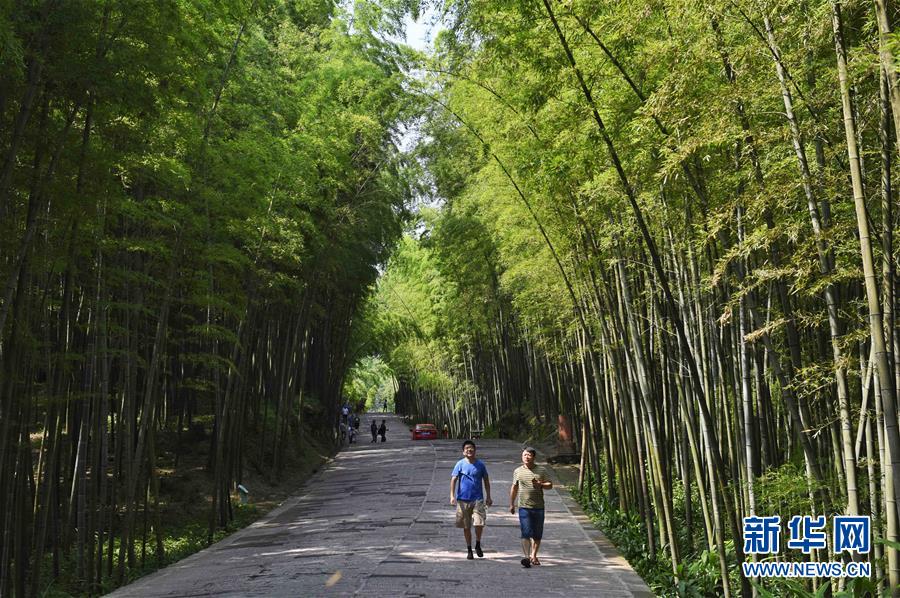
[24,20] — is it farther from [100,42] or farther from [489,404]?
[489,404]

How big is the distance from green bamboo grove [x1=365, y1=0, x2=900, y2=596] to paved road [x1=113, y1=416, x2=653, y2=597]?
71cm

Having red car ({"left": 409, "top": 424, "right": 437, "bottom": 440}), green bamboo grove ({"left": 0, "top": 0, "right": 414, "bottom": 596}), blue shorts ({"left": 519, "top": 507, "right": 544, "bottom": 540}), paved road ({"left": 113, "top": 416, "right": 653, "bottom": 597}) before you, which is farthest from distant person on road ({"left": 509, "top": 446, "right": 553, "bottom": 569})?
red car ({"left": 409, "top": 424, "right": 437, "bottom": 440})

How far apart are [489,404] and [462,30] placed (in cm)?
2351

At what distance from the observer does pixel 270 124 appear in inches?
447

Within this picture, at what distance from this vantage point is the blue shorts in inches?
276

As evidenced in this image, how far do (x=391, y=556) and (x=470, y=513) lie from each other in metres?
0.88

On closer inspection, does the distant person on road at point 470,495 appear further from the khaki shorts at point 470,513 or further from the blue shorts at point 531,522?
the blue shorts at point 531,522

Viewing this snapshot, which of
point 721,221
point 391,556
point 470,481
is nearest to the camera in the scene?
point 721,221

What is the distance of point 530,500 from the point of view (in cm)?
705

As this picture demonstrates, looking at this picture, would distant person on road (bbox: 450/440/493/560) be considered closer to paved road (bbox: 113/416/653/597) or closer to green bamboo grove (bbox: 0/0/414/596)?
paved road (bbox: 113/416/653/597)

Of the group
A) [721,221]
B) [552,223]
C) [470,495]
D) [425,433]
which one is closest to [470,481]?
[470,495]

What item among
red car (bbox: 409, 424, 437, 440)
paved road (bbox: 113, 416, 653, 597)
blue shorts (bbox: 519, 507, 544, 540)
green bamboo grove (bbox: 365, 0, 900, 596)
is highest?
green bamboo grove (bbox: 365, 0, 900, 596)

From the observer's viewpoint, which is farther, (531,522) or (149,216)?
(149,216)

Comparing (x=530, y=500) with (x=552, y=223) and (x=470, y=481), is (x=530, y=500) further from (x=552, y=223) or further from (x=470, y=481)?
(x=552, y=223)
